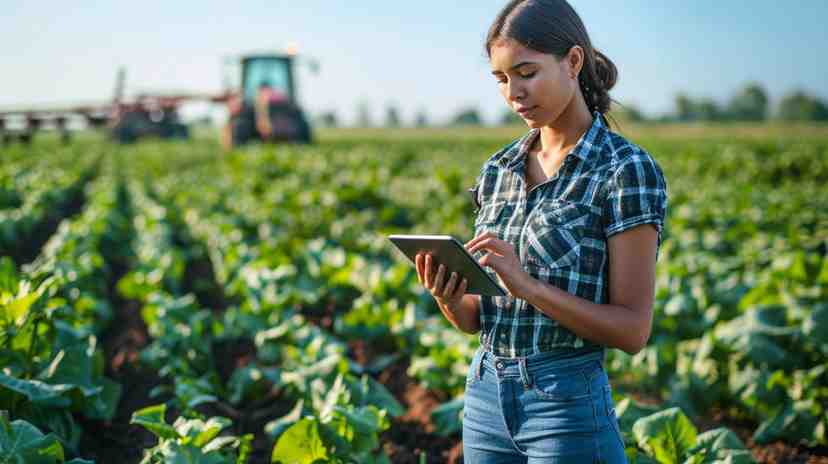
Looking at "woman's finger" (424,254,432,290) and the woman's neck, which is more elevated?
the woman's neck

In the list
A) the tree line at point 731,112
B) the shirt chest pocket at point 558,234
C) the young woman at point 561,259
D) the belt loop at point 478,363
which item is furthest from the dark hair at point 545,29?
the tree line at point 731,112

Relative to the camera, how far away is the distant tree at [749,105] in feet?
249

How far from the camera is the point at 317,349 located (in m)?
4.27

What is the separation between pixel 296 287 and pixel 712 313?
2.68 m

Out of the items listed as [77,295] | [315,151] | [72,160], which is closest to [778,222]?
[77,295]

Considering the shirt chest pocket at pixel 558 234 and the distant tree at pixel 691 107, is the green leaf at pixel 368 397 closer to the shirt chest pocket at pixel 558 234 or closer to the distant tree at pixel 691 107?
the shirt chest pocket at pixel 558 234

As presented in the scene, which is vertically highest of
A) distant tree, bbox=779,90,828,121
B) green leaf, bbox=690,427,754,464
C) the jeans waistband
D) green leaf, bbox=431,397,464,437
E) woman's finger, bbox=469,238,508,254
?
distant tree, bbox=779,90,828,121

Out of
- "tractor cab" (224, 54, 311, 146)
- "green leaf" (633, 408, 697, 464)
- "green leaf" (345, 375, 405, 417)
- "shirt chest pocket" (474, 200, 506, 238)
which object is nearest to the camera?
"shirt chest pocket" (474, 200, 506, 238)

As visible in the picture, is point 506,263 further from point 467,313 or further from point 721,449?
point 721,449

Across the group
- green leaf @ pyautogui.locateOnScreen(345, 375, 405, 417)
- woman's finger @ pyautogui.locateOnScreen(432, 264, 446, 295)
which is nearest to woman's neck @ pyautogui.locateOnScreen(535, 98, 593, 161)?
woman's finger @ pyautogui.locateOnScreen(432, 264, 446, 295)

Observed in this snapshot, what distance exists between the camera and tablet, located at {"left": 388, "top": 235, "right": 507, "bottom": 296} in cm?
178

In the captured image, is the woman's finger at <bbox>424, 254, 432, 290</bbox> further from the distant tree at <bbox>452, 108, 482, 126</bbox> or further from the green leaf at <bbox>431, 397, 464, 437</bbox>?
the distant tree at <bbox>452, 108, 482, 126</bbox>

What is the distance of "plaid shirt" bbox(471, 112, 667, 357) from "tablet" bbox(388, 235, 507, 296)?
0.35 ft

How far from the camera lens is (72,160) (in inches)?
741
